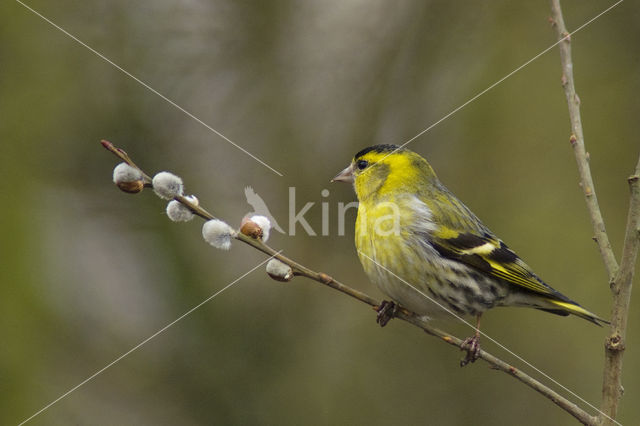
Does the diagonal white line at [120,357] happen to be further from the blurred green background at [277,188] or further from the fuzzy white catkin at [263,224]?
the fuzzy white catkin at [263,224]

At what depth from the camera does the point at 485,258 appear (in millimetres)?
3303

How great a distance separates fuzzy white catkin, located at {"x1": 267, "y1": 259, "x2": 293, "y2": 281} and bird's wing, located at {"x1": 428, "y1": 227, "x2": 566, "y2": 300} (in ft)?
4.13

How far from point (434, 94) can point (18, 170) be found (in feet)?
9.75

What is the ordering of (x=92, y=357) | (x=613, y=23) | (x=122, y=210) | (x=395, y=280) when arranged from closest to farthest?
(x=395, y=280) < (x=92, y=357) < (x=122, y=210) < (x=613, y=23)

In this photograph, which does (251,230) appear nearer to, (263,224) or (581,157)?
(263,224)

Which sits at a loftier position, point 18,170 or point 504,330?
point 504,330

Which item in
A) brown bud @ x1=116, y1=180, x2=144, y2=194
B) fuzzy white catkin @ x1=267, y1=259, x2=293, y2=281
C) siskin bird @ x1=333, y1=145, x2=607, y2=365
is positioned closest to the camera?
brown bud @ x1=116, y1=180, x2=144, y2=194

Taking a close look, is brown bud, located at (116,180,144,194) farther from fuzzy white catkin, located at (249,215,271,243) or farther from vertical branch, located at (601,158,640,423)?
vertical branch, located at (601,158,640,423)

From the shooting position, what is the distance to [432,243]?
127 inches

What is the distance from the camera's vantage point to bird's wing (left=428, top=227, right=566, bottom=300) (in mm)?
3223

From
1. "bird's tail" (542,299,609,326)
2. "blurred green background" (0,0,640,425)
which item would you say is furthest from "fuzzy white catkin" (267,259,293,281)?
"blurred green background" (0,0,640,425)

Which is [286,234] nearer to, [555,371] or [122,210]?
[122,210]

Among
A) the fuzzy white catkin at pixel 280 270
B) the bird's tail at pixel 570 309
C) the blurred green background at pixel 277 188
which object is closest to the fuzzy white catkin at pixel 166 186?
the fuzzy white catkin at pixel 280 270

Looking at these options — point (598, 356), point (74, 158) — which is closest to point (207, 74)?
point (74, 158)
